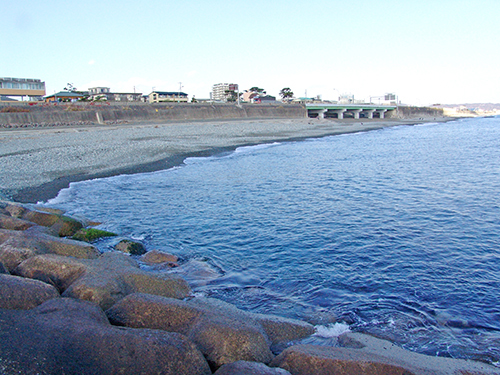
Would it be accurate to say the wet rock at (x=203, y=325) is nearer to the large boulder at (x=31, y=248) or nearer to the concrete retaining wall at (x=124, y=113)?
the large boulder at (x=31, y=248)

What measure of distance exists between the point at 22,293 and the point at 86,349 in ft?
5.31

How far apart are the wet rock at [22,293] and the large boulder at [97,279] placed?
1.35 feet

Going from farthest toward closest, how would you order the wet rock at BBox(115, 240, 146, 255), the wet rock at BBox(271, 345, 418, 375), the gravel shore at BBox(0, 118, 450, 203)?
the gravel shore at BBox(0, 118, 450, 203) → the wet rock at BBox(115, 240, 146, 255) → the wet rock at BBox(271, 345, 418, 375)

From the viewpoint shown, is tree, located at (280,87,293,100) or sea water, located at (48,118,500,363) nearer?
sea water, located at (48,118,500,363)

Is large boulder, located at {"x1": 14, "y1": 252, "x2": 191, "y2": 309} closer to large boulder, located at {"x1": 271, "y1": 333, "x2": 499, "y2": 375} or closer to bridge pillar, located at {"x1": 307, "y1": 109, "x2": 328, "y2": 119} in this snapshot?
large boulder, located at {"x1": 271, "y1": 333, "x2": 499, "y2": 375}

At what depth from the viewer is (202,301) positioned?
5.88m

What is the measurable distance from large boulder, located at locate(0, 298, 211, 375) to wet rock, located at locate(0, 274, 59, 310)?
385mm

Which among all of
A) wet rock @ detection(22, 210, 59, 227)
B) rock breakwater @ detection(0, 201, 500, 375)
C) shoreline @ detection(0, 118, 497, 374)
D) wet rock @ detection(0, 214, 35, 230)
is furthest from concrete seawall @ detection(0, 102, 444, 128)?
rock breakwater @ detection(0, 201, 500, 375)

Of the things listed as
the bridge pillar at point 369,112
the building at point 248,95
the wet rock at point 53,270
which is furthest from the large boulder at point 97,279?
the building at point 248,95

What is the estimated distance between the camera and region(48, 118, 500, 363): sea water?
6301mm

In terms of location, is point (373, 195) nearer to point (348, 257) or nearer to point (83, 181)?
point (348, 257)

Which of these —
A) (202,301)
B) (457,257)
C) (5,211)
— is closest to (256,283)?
(202,301)

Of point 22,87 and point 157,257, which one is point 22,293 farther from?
point 22,87

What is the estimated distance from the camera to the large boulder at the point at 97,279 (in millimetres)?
5191
